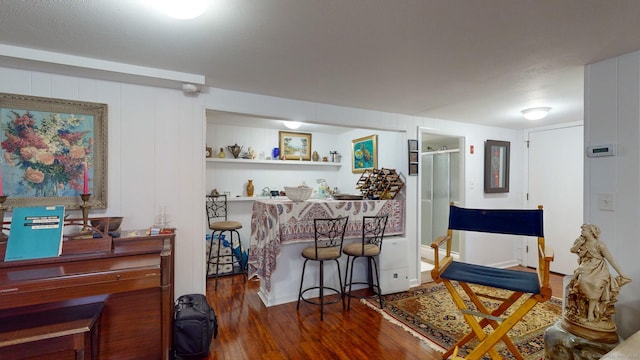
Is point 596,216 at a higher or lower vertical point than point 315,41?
lower

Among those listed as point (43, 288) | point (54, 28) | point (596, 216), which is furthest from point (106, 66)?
point (596, 216)

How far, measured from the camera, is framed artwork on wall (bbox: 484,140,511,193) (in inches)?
173

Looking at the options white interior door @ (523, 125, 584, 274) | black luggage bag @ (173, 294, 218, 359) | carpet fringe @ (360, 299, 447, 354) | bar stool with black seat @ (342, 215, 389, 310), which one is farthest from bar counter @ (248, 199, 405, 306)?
white interior door @ (523, 125, 584, 274)

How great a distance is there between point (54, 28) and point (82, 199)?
108cm

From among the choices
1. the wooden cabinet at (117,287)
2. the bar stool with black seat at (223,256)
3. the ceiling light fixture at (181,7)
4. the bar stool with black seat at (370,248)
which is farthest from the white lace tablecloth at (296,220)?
the ceiling light fixture at (181,7)

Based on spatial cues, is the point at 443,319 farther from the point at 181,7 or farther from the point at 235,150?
the point at 235,150

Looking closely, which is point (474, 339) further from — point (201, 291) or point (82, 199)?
point (82, 199)

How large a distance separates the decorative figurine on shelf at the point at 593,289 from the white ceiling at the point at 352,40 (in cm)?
118

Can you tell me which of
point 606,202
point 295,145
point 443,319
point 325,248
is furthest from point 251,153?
point 606,202

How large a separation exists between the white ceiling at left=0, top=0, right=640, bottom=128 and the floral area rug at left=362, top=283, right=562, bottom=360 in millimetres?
2110

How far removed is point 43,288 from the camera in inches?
64.7

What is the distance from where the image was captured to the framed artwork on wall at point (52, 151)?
6.64ft

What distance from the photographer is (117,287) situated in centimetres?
177

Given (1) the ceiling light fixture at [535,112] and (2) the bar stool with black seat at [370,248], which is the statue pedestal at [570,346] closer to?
(2) the bar stool with black seat at [370,248]
